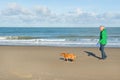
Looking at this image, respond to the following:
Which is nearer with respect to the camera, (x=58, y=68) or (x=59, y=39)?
(x=58, y=68)

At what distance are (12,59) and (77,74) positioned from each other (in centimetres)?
461

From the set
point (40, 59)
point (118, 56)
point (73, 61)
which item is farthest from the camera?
point (118, 56)

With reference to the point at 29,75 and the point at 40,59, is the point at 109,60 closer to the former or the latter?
the point at 40,59

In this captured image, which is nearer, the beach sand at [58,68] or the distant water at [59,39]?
the beach sand at [58,68]

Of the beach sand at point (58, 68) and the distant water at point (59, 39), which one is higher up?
the beach sand at point (58, 68)

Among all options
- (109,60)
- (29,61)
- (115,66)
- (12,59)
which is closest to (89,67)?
(115,66)

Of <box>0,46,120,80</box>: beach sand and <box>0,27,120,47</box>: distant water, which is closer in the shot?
<box>0,46,120,80</box>: beach sand

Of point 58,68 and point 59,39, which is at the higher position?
point 58,68

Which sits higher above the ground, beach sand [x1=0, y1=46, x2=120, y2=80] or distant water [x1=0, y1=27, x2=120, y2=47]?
beach sand [x1=0, y1=46, x2=120, y2=80]

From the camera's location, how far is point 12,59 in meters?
14.6

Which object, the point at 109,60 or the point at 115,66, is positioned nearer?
the point at 115,66

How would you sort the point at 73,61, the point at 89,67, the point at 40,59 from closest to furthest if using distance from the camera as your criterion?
1. the point at 89,67
2. the point at 73,61
3. the point at 40,59

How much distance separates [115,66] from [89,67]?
3.68 ft

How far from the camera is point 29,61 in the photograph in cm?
1402
